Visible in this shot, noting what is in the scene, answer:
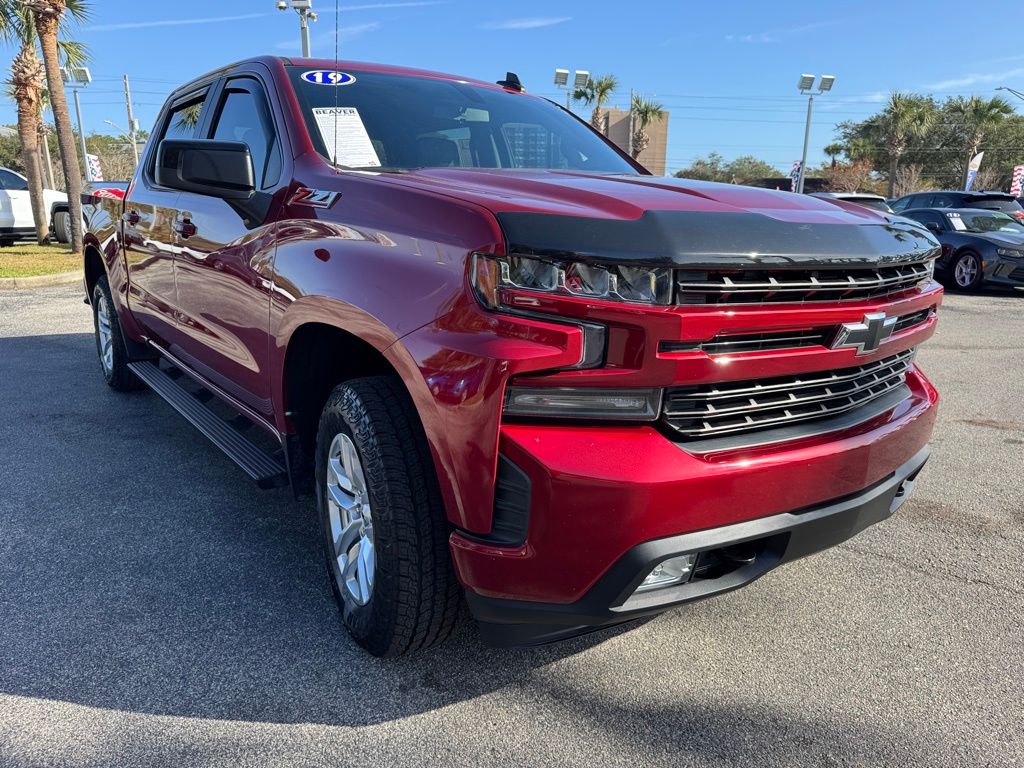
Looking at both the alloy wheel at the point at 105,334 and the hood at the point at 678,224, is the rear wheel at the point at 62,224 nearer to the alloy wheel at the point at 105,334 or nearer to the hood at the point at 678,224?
the alloy wheel at the point at 105,334

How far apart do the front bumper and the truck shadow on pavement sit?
0.38 metres

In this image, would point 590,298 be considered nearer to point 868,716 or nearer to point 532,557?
point 532,557

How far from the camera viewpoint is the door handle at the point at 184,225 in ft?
10.7

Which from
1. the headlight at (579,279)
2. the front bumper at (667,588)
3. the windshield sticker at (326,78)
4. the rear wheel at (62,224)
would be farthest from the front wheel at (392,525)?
the rear wheel at (62,224)

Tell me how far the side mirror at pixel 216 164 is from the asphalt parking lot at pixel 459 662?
4.55ft

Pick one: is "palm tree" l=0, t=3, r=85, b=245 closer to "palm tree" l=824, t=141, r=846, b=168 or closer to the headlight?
the headlight

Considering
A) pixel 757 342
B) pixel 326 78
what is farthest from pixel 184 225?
pixel 757 342

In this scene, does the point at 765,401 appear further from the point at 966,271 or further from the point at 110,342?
the point at 966,271

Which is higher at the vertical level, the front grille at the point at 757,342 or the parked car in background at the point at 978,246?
the front grille at the point at 757,342

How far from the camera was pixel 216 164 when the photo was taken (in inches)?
98.7

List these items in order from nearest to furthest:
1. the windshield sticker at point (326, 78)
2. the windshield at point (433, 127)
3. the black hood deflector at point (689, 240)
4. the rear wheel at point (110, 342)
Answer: the black hood deflector at point (689, 240), the windshield at point (433, 127), the windshield sticker at point (326, 78), the rear wheel at point (110, 342)

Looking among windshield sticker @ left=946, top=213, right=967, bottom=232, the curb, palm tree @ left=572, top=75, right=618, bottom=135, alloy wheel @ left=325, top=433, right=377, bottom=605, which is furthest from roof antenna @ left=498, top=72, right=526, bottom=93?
palm tree @ left=572, top=75, right=618, bottom=135

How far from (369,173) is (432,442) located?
1.05m

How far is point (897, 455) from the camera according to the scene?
223 centimetres
